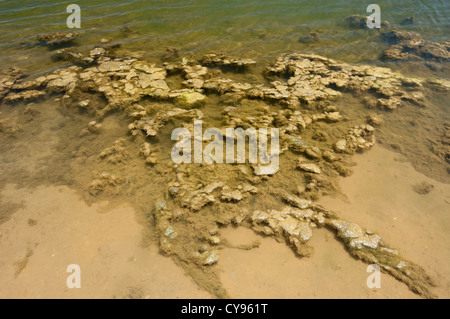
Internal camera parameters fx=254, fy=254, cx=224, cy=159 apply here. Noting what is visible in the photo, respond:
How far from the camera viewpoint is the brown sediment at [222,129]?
3.07 metres

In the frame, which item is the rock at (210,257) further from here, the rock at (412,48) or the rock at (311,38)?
the rock at (412,48)

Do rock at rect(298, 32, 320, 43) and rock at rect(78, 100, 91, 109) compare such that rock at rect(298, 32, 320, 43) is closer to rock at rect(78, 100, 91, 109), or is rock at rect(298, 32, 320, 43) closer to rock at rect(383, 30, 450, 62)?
rock at rect(383, 30, 450, 62)

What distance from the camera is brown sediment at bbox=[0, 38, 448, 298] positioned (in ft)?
10.1

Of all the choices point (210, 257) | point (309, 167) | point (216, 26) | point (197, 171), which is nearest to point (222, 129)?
point (197, 171)

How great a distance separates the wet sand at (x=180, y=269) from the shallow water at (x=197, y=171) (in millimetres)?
15

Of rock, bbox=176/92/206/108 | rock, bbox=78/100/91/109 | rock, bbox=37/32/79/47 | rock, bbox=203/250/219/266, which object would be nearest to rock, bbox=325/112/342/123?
rock, bbox=176/92/206/108

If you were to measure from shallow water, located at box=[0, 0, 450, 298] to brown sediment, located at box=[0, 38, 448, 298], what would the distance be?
31 millimetres

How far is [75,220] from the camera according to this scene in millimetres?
3248

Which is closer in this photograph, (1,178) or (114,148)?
(1,178)

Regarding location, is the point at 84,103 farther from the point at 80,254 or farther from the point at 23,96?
the point at 80,254

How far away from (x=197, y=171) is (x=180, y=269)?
140 centimetres
